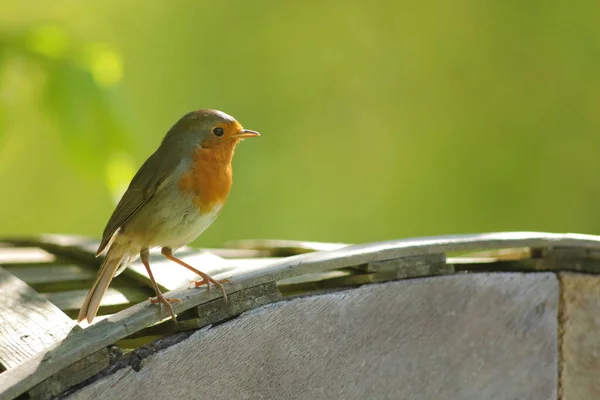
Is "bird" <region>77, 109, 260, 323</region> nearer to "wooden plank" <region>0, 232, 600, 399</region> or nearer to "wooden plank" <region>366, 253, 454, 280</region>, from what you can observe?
"wooden plank" <region>0, 232, 600, 399</region>

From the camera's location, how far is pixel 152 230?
260cm

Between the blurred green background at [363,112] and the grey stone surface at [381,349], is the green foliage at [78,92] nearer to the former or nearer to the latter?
the grey stone surface at [381,349]

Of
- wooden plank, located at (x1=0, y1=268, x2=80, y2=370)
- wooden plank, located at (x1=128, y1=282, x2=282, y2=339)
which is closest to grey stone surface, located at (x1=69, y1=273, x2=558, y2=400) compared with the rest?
wooden plank, located at (x1=128, y1=282, x2=282, y2=339)

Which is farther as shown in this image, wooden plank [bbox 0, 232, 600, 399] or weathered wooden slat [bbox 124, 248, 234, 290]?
weathered wooden slat [bbox 124, 248, 234, 290]

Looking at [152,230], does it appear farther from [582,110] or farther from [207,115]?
[582,110]

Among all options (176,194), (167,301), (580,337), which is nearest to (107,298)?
(176,194)

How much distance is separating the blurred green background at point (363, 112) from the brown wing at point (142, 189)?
4.80 m

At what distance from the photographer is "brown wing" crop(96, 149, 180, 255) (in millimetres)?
2648

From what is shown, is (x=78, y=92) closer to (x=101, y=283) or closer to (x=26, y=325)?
(x=101, y=283)

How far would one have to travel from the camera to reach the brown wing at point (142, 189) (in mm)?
2648

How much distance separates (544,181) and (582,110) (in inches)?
30.0

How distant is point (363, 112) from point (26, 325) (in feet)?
22.5

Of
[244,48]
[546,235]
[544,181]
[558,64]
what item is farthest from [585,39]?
[546,235]

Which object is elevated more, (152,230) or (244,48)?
(244,48)
